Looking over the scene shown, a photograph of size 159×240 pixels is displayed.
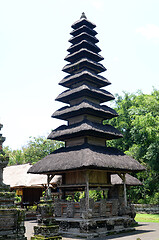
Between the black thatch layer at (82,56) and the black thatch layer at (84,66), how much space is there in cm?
73

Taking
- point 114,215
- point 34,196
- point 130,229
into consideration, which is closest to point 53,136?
point 114,215

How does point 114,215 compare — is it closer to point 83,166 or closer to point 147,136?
point 83,166

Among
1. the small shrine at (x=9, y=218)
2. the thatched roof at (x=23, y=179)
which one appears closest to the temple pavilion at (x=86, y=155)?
the small shrine at (x=9, y=218)

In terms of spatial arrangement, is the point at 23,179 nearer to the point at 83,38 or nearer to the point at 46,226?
the point at 83,38

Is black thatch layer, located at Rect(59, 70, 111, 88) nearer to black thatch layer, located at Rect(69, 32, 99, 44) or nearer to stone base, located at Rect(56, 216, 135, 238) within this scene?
black thatch layer, located at Rect(69, 32, 99, 44)

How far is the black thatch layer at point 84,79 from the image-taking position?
2064 centimetres

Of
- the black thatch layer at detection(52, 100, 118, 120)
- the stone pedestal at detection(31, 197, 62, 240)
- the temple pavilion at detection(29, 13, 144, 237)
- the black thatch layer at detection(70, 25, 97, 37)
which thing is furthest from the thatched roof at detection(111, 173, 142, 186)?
the black thatch layer at detection(70, 25, 97, 37)

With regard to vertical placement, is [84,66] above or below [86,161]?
above

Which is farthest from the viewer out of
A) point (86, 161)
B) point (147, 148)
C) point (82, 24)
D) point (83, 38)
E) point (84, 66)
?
point (147, 148)

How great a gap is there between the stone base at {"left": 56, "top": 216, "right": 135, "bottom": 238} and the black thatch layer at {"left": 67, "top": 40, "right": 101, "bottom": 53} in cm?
1439

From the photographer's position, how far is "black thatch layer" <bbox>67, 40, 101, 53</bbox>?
2248cm

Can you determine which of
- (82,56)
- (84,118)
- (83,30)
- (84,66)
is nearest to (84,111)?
(84,118)

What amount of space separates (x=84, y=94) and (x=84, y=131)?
11.8 feet

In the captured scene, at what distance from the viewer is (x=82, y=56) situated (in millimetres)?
22406
